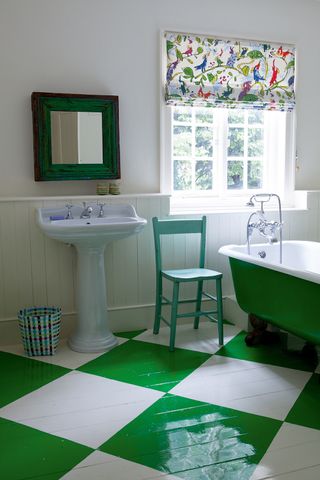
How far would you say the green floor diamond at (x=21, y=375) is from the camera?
9.55ft

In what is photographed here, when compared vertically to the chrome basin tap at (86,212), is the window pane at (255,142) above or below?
above

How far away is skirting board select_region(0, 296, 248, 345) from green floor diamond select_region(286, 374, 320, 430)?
42.3 inches

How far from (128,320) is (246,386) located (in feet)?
4.30

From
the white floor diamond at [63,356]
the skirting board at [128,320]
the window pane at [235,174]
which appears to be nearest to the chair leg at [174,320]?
the white floor diamond at [63,356]

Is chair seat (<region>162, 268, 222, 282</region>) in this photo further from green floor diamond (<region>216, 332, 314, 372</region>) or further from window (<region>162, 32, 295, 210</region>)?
window (<region>162, 32, 295, 210</region>)

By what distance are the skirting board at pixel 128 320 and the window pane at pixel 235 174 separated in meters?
1.01

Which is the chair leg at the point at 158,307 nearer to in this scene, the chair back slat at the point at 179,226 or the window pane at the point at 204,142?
the chair back slat at the point at 179,226

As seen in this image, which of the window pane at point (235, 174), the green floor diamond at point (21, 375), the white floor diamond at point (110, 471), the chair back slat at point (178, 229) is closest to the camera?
the white floor diamond at point (110, 471)

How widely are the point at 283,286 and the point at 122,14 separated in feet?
7.77

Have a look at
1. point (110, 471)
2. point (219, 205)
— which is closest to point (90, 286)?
point (219, 205)

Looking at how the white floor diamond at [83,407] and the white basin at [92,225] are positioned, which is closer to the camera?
the white floor diamond at [83,407]

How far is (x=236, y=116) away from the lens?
441 centimetres

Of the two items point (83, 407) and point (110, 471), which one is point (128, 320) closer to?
point (83, 407)

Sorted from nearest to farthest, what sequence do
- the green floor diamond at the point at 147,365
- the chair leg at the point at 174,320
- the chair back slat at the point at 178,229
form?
the green floor diamond at the point at 147,365 < the chair leg at the point at 174,320 < the chair back slat at the point at 178,229
